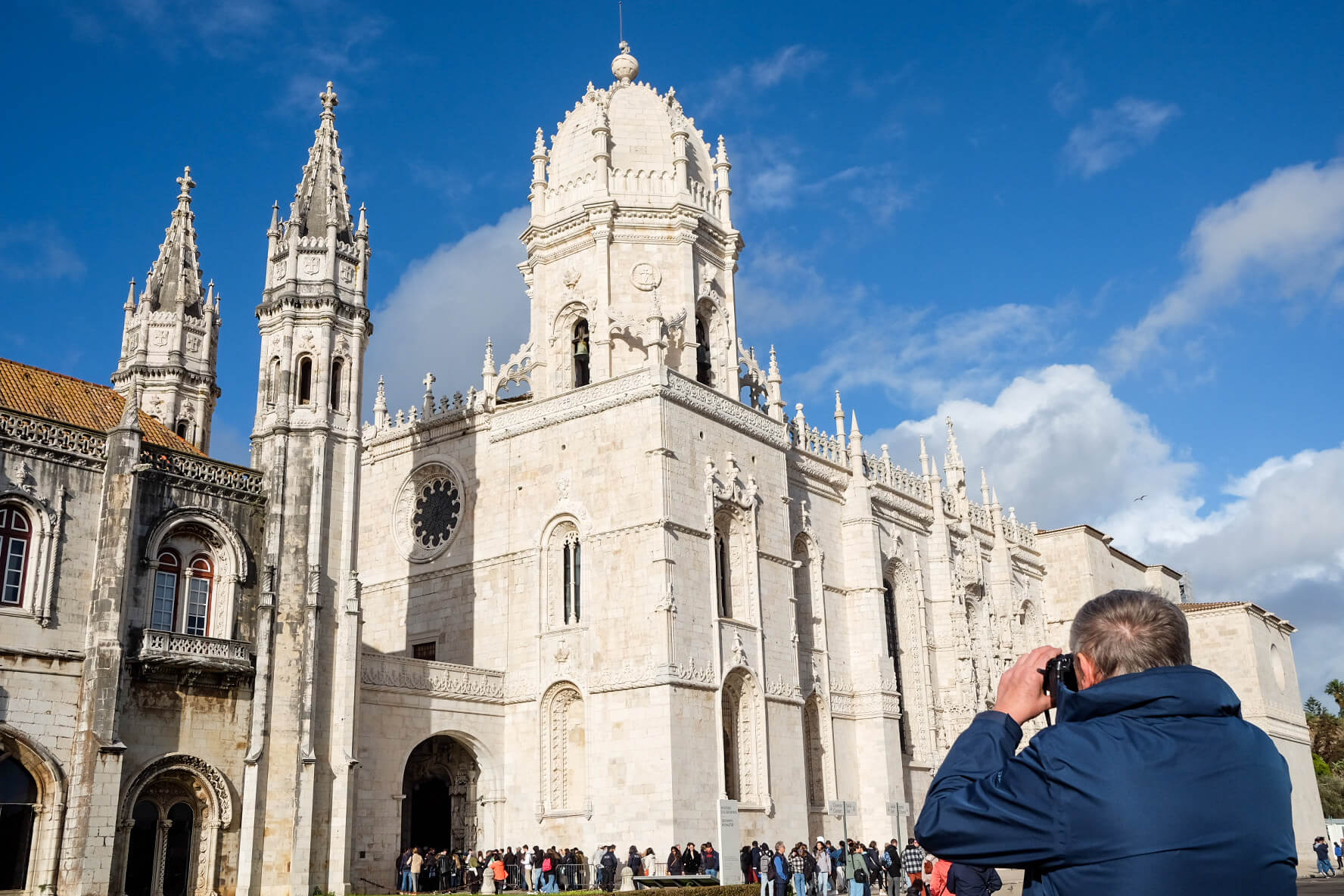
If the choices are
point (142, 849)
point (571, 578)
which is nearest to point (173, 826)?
point (142, 849)

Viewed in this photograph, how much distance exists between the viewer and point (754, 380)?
121 ft

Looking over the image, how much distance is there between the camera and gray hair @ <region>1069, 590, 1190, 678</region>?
3.14m

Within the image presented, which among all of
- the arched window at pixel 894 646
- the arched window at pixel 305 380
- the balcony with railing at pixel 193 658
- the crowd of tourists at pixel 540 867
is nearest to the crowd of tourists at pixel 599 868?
the crowd of tourists at pixel 540 867

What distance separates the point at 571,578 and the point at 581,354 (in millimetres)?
6873

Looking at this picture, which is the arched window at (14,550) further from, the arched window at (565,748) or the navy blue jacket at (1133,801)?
the navy blue jacket at (1133,801)

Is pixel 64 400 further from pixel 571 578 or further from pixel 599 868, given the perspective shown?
pixel 599 868

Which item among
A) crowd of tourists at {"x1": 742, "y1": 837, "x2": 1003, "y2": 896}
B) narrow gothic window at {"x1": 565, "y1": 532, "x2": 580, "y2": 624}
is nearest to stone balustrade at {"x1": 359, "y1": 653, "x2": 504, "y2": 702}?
narrow gothic window at {"x1": 565, "y1": 532, "x2": 580, "y2": 624}

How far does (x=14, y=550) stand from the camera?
22.5 metres

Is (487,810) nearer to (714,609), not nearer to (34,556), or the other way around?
(714,609)

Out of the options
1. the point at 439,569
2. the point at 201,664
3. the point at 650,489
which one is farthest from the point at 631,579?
the point at 201,664

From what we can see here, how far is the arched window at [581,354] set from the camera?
35125mm

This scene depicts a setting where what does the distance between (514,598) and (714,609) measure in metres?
5.48

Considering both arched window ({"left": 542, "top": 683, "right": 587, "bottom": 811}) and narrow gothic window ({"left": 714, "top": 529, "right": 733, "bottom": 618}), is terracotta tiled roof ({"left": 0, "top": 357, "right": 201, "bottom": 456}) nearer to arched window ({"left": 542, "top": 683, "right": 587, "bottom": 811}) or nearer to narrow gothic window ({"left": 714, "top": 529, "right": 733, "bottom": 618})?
arched window ({"left": 542, "top": 683, "right": 587, "bottom": 811})

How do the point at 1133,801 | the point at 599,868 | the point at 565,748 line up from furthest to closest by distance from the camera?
the point at 565,748
the point at 599,868
the point at 1133,801
